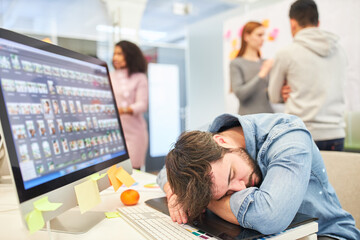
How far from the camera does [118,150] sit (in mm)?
1046

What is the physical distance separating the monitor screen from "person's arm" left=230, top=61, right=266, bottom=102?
1.40 metres

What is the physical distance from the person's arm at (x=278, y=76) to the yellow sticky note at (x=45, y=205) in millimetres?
1548

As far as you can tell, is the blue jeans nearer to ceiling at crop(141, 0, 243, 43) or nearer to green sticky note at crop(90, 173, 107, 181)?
green sticky note at crop(90, 173, 107, 181)

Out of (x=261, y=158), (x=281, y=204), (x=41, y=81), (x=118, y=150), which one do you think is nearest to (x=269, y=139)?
(x=261, y=158)

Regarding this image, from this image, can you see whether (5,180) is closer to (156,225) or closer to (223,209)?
(156,225)

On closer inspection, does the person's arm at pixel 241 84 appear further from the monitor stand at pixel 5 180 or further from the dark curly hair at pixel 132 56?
the monitor stand at pixel 5 180

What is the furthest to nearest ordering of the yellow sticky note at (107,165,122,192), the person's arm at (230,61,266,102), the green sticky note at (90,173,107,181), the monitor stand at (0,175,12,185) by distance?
the person's arm at (230,61,266,102)
the monitor stand at (0,175,12,185)
the yellow sticky note at (107,165,122,192)
the green sticky note at (90,173,107,181)

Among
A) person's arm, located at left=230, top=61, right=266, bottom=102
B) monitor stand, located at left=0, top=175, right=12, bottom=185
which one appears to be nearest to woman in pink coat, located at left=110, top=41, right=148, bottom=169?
person's arm, located at left=230, top=61, right=266, bottom=102

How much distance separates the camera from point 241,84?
7.62 ft

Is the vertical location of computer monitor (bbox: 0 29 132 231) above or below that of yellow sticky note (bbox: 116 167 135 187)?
above

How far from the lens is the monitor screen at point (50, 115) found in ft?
2.06

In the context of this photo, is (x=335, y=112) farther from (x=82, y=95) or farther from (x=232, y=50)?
(x=232, y=50)

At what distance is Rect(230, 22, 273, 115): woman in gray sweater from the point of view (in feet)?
7.61

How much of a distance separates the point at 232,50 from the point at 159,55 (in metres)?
1.49
